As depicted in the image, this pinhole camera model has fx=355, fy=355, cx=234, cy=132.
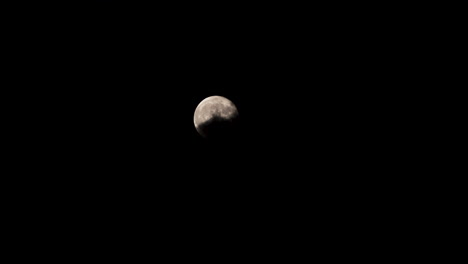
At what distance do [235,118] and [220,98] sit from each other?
1.52ft

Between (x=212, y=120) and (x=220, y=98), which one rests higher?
(x=220, y=98)

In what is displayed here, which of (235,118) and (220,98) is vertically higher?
(220,98)

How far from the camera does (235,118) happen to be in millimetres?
5266

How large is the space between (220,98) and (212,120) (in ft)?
1.90

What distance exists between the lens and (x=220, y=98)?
551 centimetres

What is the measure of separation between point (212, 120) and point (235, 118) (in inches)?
15.3

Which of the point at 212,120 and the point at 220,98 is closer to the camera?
the point at 212,120

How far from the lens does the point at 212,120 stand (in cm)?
506
